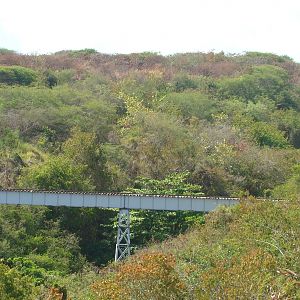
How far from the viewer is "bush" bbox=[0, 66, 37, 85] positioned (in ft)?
232

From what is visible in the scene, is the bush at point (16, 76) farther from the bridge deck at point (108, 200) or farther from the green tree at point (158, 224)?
the bridge deck at point (108, 200)

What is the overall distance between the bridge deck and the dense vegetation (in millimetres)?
1943

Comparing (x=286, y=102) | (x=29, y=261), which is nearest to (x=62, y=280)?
(x=29, y=261)

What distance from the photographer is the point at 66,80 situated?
257 ft

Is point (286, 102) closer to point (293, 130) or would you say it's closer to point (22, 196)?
point (293, 130)

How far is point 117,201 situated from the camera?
37.2m

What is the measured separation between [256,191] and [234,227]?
22240 mm

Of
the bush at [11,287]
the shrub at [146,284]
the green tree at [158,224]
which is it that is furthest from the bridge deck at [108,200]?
the shrub at [146,284]

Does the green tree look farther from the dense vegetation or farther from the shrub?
the shrub

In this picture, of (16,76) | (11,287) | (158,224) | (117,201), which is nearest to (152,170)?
(158,224)

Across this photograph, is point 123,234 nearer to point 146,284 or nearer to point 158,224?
point 158,224

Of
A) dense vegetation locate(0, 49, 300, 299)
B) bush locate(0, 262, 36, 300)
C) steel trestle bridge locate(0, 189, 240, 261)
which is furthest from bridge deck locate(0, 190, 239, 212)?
bush locate(0, 262, 36, 300)

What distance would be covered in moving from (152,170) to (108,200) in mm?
13337

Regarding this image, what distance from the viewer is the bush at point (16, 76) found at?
70.8 meters
